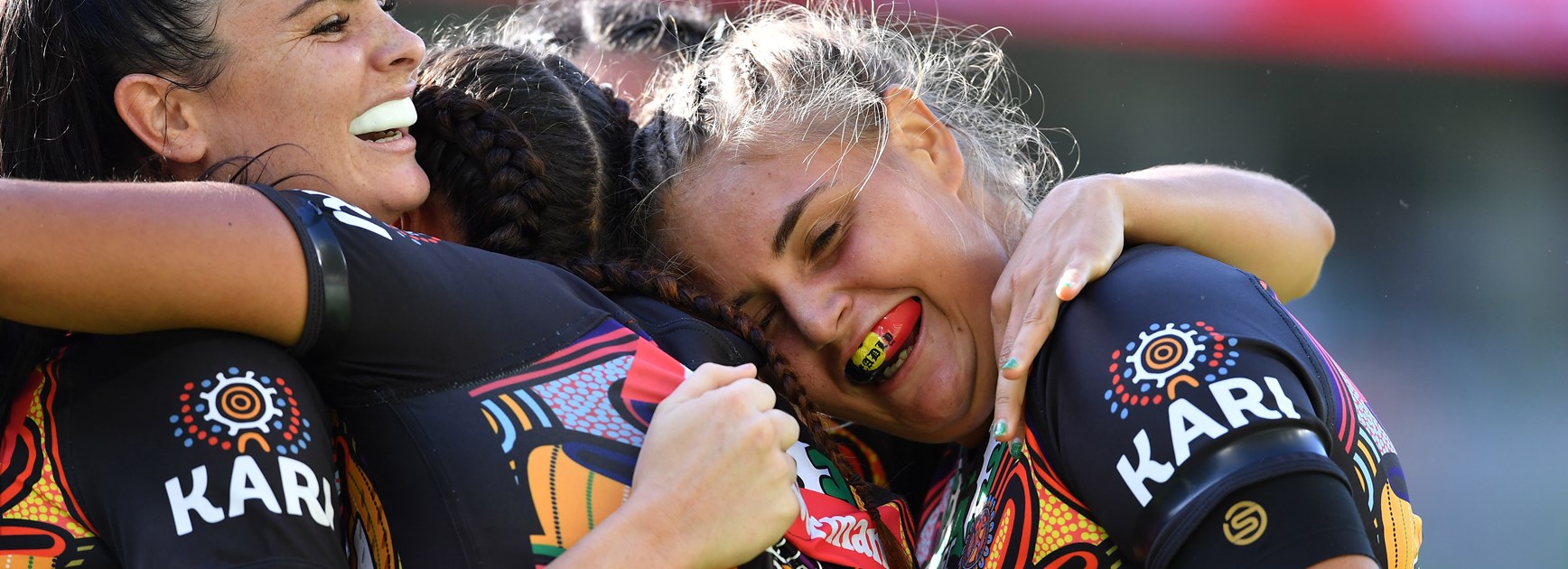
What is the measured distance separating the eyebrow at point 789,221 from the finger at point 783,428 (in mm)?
444

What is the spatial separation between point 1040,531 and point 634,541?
499mm

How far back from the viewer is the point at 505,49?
87.2 inches

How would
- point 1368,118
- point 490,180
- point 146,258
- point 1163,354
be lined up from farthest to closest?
point 1368,118, point 490,180, point 1163,354, point 146,258

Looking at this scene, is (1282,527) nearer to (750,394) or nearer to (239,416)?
(750,394)

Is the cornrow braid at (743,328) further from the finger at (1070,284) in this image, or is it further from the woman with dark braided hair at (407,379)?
the finger at (1070,284)

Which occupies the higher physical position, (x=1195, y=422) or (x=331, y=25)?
(x=331, y=25)

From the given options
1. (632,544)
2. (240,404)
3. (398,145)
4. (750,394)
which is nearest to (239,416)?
(240,404)

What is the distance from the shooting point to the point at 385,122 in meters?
1.90

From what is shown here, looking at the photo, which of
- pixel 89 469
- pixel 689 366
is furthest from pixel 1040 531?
pixel 89 469

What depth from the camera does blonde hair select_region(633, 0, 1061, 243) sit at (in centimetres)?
211

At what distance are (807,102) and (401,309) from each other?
35.8 inches

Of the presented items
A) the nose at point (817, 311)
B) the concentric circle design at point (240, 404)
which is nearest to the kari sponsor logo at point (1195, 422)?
the nose at point (817, 311)

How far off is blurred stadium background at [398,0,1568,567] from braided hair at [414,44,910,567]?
404 cm

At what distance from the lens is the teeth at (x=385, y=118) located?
1.87m
